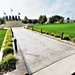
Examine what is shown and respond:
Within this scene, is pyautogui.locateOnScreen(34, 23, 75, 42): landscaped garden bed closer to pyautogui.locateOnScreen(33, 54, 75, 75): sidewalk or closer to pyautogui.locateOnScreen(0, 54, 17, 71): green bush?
pyautogui.locateOnScreen(33, 54, 75, 75): sidewalk

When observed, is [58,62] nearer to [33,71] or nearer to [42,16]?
[33,71]

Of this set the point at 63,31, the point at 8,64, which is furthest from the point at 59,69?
the point at 63,31

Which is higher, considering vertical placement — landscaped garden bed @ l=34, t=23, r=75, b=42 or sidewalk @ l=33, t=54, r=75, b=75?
landscaped garden bed @ l=34, t=23, r=75, b=42

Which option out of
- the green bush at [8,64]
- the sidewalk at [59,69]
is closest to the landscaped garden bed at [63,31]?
the sidewalk at [59,69]

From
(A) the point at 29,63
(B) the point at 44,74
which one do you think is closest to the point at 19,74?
(B) the point at 44,74

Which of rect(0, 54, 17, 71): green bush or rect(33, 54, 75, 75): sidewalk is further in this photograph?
rect(0, 54, 17, 71): green bush

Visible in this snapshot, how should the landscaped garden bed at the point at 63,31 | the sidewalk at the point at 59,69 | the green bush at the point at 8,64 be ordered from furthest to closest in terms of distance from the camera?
the landscaped garden bed at the point at 63,31 < the green bush at the point at 8,64 < the sidewalk at the point at 59,69

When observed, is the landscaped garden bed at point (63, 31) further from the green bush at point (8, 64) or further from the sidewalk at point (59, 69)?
the green bush at point (8, 64)

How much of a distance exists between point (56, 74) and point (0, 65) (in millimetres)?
2795

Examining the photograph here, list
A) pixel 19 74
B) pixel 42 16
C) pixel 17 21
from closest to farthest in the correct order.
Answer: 1. pixel 19 74
2. pixel 17 21
3. pixel 42 16

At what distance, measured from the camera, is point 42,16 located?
259 ft

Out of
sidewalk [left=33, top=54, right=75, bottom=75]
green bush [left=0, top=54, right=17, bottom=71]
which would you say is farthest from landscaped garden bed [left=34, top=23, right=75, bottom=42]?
green bush [left=0, top=54, right=17, bottom=71]

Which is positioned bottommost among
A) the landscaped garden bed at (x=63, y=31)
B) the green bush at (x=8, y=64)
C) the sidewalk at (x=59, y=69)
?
the sidewalk at (x=59, y=69)

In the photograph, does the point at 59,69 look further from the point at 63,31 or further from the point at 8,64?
the point at 63,31
